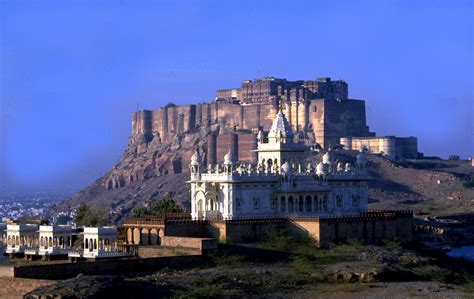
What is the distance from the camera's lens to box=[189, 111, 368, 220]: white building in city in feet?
218

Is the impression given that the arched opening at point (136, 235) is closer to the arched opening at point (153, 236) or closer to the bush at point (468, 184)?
the arched opening at point (153, 236)

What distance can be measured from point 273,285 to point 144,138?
119771 millimetres

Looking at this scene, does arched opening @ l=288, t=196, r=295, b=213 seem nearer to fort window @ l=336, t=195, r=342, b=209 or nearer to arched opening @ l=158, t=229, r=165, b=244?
fort window @ l=336, t=195, r=342, b=209

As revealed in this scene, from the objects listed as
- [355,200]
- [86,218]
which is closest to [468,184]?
[355,200]

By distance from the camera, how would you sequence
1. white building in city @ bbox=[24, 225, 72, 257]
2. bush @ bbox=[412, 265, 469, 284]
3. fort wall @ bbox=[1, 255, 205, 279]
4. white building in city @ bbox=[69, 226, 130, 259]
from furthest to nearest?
white building in city @ bbox=[24, 225, 72, 257] → white building in city @ bbox=[69, 226, 130, 259] → bush @ bbox=[412, 265, 469, 284] → fort wall @ bbox=[1, 255, 205, 279]

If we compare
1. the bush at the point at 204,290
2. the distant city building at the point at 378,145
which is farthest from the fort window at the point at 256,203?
the distant city building at the point at 378,145

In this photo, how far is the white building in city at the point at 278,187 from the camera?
218 ft

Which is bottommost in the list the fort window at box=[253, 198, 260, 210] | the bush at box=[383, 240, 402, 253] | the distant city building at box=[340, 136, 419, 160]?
the bush at box=[383, 240, 402, 253]

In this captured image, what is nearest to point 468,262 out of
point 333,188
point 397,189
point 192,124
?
point 333,188

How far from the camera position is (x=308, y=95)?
148 m

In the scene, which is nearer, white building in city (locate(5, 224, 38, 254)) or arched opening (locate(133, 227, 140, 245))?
white building in city (locate(5, 224, 38, 254))

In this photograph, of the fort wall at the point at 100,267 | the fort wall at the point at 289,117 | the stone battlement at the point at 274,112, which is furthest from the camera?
the stone battlement at the point at 274,112

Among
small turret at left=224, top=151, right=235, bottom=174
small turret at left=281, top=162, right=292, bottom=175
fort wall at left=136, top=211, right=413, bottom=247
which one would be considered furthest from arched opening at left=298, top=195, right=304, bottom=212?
small turret at left=224, top=151, right=235, bottom=174

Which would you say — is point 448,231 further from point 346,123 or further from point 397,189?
point 346,123
